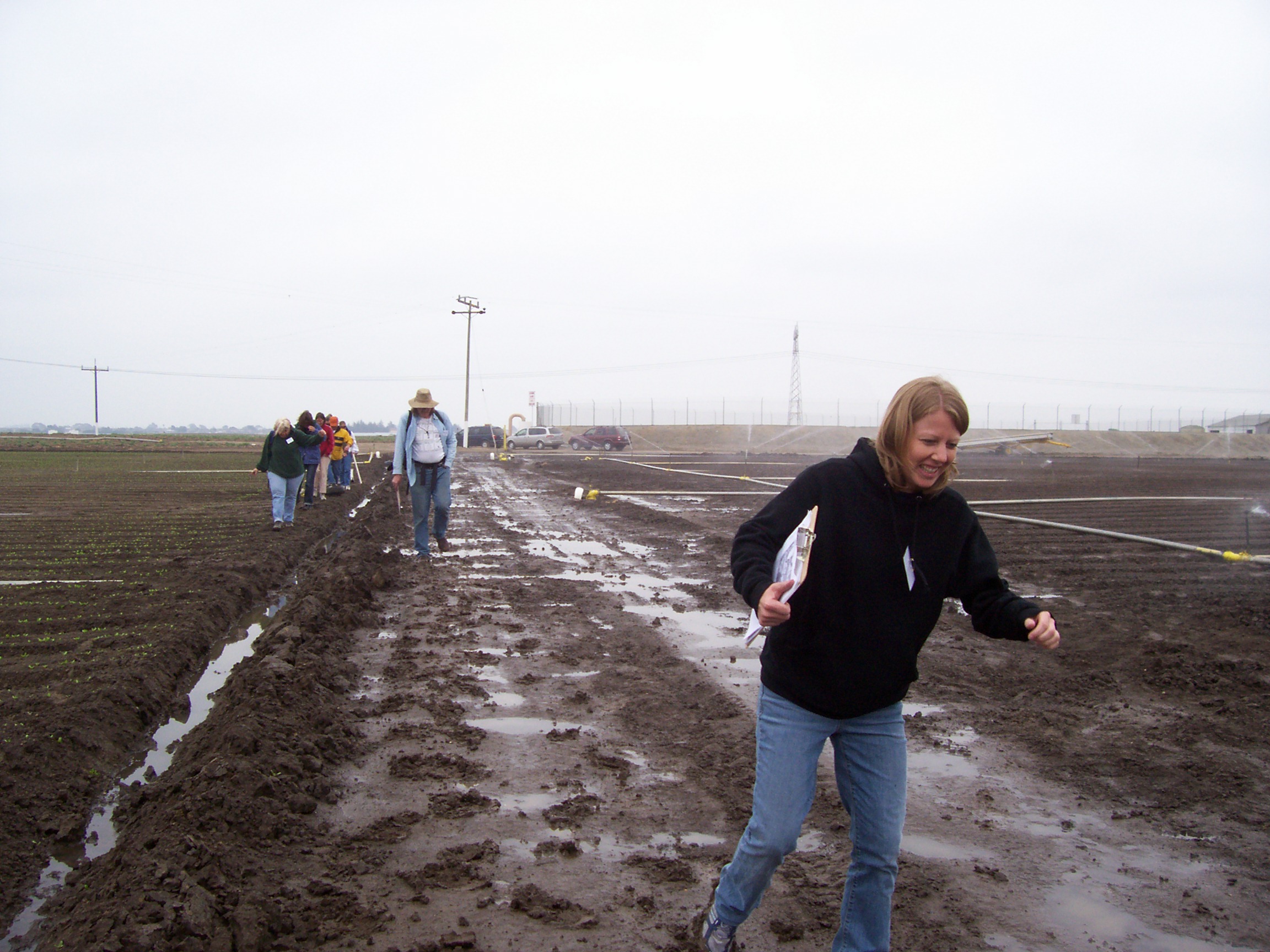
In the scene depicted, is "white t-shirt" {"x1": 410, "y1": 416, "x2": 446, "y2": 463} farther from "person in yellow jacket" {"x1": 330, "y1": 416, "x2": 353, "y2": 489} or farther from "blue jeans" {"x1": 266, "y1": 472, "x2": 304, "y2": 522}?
"person in yellow jacket" {"x1": 330, "y1": 416, "x2": 353, "y2": 489}

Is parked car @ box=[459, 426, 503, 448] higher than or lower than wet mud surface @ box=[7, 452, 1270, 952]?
higher

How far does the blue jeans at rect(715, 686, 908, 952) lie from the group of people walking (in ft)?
37.6

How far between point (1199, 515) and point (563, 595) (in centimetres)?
1339

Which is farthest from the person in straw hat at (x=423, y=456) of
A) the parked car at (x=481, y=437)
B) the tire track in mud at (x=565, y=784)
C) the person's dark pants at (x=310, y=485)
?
the parked car at (x=481, y=437)

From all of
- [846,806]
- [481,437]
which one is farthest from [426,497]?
[481,437]

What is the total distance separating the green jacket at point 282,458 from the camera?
1348 centimetres

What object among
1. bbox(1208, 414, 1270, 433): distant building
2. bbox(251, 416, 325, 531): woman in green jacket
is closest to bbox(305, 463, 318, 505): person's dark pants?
bbox(251, 416, 325, 531): woman in green jacket

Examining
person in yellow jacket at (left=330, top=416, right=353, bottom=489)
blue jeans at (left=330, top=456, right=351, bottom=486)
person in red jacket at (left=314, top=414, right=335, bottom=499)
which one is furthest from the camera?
blue jeans at (left=330, top=456, right=351, bottom=486)

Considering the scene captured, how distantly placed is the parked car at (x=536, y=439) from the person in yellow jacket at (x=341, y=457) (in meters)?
33.4

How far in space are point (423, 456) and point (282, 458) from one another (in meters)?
4.35

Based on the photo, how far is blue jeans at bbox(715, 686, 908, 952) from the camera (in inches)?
104

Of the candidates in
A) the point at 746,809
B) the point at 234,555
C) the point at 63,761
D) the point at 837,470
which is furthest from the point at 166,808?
the point at 234,555

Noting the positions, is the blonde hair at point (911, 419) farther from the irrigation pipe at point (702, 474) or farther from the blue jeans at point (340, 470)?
the blue jeans at point (340, 470)

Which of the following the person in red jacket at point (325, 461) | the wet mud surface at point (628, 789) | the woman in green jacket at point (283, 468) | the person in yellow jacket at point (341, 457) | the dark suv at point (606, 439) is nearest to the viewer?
the wet mud surface at point (628, 789)
